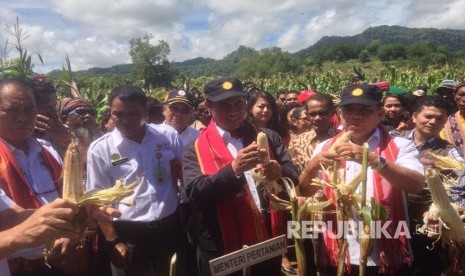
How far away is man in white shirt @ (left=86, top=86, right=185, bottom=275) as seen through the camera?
2.90m

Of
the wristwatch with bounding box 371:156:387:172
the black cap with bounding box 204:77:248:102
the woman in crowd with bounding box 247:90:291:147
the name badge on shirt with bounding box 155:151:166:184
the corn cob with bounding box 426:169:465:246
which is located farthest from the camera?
the woman in crowd with bounding box 247:90:291:147

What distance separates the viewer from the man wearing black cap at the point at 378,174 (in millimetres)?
2176

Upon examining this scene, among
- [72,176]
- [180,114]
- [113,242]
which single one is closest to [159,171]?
[113,242]

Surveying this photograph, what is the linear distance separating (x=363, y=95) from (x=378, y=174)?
19.2 inches

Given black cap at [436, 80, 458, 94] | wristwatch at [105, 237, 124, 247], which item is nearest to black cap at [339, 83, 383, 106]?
wristwatch at [105, 237, 124, 247]

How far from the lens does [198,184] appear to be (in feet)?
7.91

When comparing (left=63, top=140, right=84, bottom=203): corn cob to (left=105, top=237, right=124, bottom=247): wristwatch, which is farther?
(left=105, top=237, right=124, bottom=247): wristwatch

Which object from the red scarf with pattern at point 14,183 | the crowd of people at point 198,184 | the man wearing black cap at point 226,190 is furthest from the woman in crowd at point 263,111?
the red scarf with pattern at point 14,183

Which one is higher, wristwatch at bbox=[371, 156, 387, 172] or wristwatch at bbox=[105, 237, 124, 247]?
wristwatch at bbox=[371, 156, 387, 172]

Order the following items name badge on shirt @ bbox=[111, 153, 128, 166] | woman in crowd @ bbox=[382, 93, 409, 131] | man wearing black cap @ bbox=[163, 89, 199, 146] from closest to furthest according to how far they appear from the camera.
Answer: name badge on shirt @ bbox=[111, 153, 128, 166] → man wearing black cap @ bbox=[163, 89, 199, 146] → woman in crowd @ bbox=[382, 93, 409, 131]

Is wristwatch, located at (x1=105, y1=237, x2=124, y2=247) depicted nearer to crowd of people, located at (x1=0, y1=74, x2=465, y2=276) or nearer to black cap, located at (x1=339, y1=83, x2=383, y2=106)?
crowd of people, located at (x1=0, y1=74, x2=465, y2=276)

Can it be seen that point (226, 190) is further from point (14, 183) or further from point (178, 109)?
point (178, 109)

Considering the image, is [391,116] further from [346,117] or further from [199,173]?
[199,173]

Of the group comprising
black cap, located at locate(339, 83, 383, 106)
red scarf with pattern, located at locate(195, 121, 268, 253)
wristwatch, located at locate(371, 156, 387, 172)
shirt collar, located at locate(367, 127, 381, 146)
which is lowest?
red scarf with pattern, located at locate(195, 121, 268, 253)
